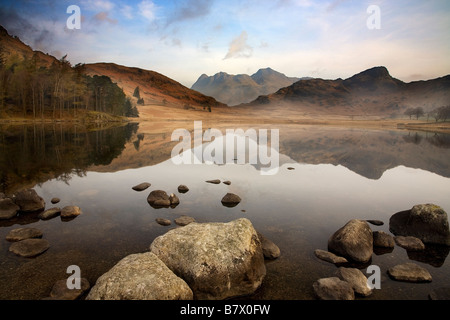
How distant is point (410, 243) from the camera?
36.9 feet

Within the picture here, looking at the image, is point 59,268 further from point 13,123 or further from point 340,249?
point 13,123

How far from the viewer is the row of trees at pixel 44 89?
72188 mm

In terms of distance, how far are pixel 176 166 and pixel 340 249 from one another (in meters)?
18.8

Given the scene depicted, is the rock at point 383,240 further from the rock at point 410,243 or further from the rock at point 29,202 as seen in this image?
the rock at point 29,202

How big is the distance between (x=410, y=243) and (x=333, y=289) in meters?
6.02

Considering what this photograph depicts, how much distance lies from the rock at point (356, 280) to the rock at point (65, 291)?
26.9ft

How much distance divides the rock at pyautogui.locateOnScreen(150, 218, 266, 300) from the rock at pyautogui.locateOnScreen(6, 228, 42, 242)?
6.06 metres

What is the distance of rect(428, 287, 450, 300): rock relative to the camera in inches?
302

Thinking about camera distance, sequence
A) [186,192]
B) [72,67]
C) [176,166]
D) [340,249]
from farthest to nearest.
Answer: [72,67], [176,166], [186,192], [340,249]

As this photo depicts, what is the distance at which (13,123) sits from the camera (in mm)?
72812

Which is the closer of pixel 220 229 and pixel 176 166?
pixel 220 229

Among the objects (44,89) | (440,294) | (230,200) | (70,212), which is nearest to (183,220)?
(230,200)
